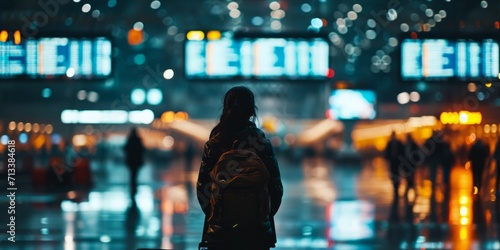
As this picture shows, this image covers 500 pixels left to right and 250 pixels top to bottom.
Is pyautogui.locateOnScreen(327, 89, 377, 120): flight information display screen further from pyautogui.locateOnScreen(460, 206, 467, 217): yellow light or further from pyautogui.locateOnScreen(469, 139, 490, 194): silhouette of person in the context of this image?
pyautogui.locateOnScreen(460, 206, 467, 217): yellow light

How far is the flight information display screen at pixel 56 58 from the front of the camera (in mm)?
19469

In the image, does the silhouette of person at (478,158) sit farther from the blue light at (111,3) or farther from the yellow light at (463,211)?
the blue light at (111,3)

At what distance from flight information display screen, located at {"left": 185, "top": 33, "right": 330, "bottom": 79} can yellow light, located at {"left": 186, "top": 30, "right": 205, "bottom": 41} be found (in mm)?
85

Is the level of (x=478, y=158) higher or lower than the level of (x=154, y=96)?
lower

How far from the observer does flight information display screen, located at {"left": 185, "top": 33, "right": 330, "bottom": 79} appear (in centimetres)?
2073

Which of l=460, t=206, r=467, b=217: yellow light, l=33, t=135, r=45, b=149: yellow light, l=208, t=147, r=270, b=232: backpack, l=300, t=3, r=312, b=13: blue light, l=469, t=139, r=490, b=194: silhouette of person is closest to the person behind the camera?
l=208, t=147, r=270, b=232: backpack

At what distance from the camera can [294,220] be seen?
18375mm

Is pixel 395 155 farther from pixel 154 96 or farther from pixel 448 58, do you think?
pixel 154 96

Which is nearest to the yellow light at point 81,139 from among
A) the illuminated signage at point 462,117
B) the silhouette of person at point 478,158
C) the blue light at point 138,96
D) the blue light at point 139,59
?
the blue light at point 139,59

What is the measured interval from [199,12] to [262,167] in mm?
35958

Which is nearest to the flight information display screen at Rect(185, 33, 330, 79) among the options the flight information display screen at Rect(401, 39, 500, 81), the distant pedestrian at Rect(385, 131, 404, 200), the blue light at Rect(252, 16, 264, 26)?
the flight information display screen at Rect(401, 39, 500, 81)

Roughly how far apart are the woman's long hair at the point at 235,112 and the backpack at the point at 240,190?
0.21 metres

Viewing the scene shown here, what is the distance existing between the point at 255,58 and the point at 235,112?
13.8 m

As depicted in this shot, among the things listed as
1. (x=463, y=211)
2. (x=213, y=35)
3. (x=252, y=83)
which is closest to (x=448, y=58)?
(x=463, y=211)
